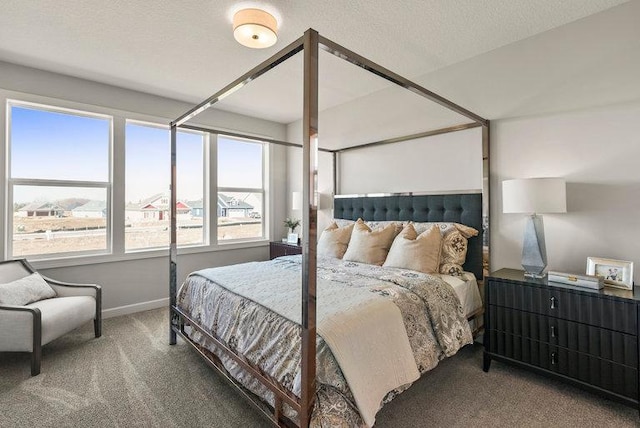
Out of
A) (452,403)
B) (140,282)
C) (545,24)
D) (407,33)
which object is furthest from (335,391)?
(140,282)

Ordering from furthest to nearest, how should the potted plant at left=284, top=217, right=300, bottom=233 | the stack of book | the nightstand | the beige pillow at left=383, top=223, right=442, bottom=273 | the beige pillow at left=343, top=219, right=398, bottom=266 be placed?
the potted plant at left=284, top=217, right=300, bottom=233 → the nightstand → the beige pillow at left=343, top=219, right=398, bottom=266 → the beige pillow at left=383, top=223, right=442, bottom=273 → the stack of book

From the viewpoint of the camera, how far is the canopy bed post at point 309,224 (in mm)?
1430

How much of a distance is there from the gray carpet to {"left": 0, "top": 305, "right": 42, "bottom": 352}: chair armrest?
223 mm

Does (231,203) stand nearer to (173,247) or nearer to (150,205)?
(150,205)

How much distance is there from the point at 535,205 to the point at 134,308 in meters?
4.32

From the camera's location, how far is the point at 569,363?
6.81 feet

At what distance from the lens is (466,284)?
2621 mm

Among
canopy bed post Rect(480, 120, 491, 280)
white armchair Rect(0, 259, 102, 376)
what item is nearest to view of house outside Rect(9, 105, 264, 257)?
white armchair Rect(0, 259, 102, 376)

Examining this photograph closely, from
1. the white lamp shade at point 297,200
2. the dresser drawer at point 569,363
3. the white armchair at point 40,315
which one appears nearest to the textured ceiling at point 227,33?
the white lamp shade at point 297,200

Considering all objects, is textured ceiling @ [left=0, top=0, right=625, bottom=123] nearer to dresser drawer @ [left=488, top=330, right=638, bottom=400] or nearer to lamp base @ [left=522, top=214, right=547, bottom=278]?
lamp base @ [left=522, top=214, right=547, bottom=278]

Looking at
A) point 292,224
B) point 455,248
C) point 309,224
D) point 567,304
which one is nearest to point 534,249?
point 567,304

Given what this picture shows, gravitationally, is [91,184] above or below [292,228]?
above

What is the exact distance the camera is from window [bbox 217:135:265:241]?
15.6 ft

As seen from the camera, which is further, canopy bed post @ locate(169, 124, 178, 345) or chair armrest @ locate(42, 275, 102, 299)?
chair armrest @ locate(42, 275, 102, 299)
